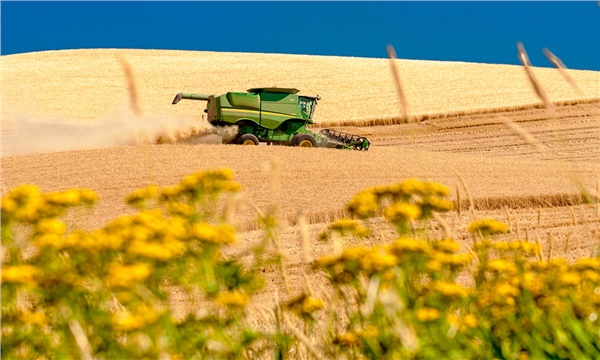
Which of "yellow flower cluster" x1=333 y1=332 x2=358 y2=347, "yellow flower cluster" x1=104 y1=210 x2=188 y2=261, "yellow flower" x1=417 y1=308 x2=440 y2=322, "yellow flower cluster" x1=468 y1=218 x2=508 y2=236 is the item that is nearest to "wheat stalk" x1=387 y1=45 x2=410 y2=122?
"yellow flower cluster" x1=468 y1=218 x2=508 y2=236

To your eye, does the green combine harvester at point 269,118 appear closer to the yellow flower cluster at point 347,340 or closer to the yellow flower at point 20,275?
the yellow flower cluster at point 347,340

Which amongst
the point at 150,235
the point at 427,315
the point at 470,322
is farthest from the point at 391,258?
the point at 150,235

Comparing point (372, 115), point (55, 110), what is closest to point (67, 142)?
point (55, 110)

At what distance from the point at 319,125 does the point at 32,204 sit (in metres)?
26.7

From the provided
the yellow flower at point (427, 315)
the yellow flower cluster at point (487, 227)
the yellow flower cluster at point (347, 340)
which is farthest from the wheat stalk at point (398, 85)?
the yellow flower at point (427, 315)

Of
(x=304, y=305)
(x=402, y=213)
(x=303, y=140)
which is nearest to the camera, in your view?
(x=402, y=213)

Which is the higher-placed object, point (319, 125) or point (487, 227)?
point (319, 125)

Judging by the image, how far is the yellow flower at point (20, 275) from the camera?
81.8 inches

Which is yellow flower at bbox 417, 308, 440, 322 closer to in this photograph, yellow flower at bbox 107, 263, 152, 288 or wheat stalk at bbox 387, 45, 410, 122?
yellow flower at bbox 107, 263, 152, 288

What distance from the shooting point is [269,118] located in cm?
2120

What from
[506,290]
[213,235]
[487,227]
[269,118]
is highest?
[269,118]

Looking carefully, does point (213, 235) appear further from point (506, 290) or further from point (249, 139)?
point (249, 139)

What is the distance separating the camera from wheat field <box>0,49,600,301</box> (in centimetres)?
1140

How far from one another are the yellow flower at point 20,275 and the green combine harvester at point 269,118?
18.6 meters
